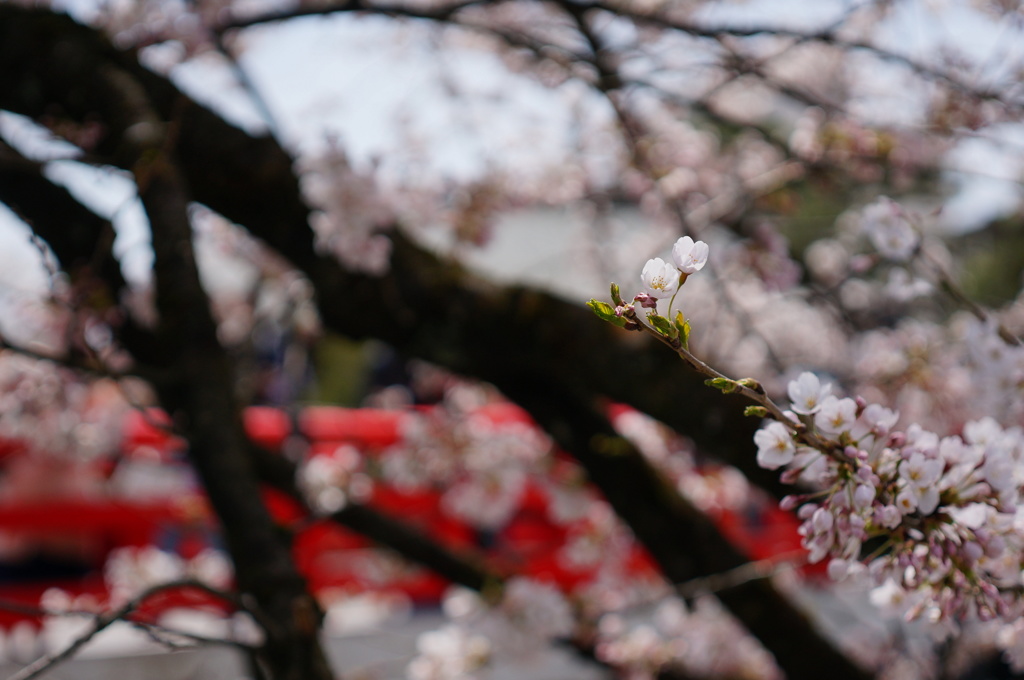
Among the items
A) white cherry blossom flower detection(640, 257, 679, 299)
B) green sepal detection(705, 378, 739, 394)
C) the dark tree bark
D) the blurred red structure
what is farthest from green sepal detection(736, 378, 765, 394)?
the blurred red structure

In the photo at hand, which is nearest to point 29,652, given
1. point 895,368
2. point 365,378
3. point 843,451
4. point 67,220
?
point 67,220

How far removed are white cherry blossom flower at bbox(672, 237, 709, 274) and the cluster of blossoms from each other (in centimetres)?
21

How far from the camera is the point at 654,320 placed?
752 millimetres

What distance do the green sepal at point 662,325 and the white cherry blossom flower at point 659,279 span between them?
2 centimetres

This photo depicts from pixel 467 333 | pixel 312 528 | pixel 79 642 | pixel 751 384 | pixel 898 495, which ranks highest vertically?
pixel 751 384

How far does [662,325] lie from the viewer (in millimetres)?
755

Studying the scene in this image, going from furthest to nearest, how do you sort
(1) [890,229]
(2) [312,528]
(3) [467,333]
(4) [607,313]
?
(2) [312,528]
(3) [467,333]
(1) [890,229]
(4) [607,313]

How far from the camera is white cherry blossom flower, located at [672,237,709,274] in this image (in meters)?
0.75

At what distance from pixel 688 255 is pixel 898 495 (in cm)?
36

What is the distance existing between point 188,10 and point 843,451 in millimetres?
2733

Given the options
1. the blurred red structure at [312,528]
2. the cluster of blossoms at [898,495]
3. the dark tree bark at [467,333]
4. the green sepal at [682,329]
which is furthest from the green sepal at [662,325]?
the blurred red structure at [312,528]

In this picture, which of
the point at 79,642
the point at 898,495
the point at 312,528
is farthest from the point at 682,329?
the point at 312,528

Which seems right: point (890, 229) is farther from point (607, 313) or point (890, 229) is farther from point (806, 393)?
point (607, 313)

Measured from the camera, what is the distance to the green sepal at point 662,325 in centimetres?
75
